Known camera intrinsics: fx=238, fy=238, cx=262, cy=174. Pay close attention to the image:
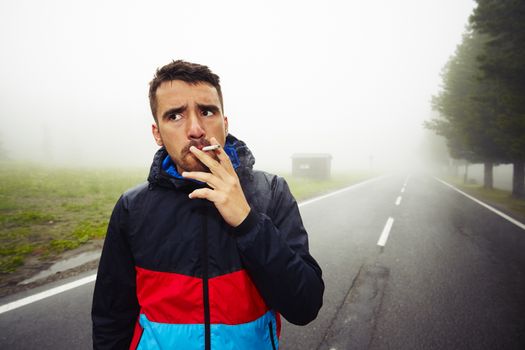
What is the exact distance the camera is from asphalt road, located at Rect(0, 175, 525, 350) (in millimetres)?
2674

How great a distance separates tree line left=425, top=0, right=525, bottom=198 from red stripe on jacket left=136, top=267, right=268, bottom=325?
12921 millimetres

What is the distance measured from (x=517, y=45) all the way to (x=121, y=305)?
15773 millimetres

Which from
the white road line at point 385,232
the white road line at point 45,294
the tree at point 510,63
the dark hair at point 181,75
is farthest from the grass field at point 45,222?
the tree at point 510,63

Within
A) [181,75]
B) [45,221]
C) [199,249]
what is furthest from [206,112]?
[45,221]

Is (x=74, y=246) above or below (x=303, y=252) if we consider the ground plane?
below

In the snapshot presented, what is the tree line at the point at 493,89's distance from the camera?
963cm

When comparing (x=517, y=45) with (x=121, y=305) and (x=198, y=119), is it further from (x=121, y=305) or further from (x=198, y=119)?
(x=121, y=305)

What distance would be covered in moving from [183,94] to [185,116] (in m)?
0.14

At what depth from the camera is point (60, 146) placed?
3184 inches

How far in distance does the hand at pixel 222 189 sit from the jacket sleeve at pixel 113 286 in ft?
2.50

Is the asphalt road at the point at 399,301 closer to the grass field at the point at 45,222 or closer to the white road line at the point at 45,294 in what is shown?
the white road line at the point at 45,294

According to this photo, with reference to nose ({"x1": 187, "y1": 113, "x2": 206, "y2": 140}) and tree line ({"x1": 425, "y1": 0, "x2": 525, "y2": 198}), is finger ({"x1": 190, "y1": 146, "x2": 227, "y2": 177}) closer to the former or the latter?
nose ({"x1": 187, "y1": 113, "x2": 206, "y2": 140})

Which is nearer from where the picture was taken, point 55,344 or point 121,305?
point 121,305

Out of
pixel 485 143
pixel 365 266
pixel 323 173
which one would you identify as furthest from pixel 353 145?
pixel 365 266
